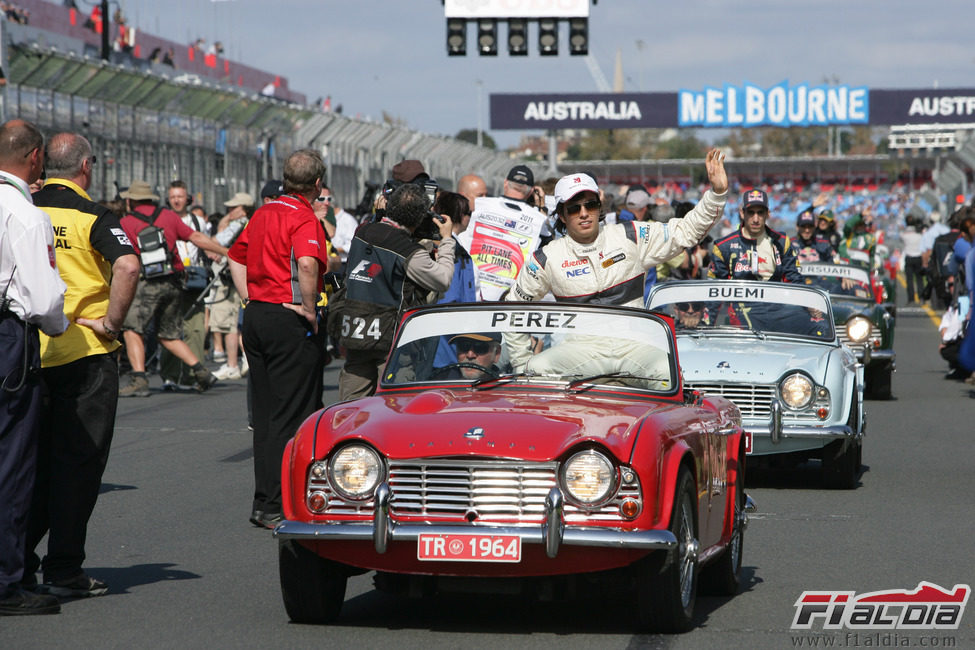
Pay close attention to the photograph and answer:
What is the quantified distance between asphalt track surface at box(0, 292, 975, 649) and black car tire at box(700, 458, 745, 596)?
73 mm

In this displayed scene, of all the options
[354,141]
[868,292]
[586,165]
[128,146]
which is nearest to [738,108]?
[586,165]

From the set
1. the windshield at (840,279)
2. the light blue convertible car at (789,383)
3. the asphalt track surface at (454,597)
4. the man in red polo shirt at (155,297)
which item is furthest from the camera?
the windshield at (840,279)

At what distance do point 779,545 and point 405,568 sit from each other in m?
3.03

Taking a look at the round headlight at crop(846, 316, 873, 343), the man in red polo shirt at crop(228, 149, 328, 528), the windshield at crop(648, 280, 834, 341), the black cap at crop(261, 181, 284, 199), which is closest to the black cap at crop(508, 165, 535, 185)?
the windshield at crop(648, 280, 834, 341)

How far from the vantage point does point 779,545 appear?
27.6 feet

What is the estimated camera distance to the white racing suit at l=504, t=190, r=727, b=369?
8.77 metres

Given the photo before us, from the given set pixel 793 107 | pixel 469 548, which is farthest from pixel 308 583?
pixel 793 107

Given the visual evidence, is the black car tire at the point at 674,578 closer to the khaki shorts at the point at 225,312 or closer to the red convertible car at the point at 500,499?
the red convertible car at the point at 500,499

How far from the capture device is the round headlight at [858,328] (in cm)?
1567

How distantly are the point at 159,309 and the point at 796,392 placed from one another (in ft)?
25.2

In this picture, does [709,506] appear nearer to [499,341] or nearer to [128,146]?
[499,341]

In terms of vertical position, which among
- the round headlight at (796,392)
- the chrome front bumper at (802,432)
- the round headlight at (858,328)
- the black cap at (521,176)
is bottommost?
the chrome front bumper at (802,432)

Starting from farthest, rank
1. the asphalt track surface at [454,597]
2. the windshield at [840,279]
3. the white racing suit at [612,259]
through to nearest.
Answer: the windshield at [840,279]
the white racing suit at [612,259]
the asphalt track surface at [454,597]

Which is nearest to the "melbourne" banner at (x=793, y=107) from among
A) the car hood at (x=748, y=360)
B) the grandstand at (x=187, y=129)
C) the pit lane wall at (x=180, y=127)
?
the grandstand at (x=187, y=129)
